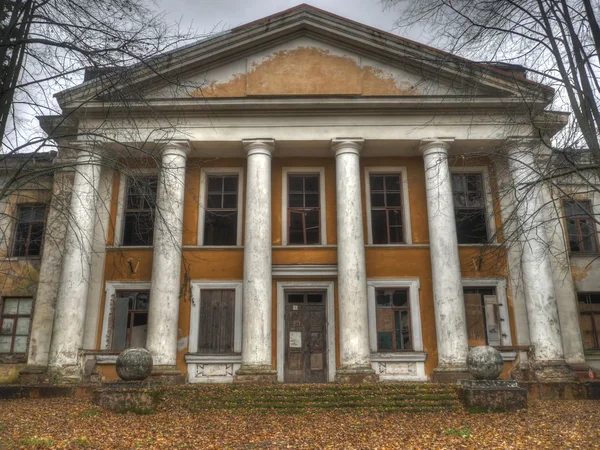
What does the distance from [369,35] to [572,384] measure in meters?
11.5

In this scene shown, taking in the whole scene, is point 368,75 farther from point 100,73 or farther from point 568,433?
point 568,433

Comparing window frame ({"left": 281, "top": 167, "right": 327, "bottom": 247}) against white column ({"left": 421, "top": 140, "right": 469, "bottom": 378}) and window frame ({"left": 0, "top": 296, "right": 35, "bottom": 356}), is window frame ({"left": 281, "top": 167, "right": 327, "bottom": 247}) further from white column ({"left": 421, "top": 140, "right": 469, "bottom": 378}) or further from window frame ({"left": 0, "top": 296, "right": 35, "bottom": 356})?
window frame ({"left": 0, "top": 296, "right": 35, "bottom": 356})

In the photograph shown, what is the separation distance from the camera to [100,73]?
7379mm

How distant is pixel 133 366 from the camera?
10.8 metres

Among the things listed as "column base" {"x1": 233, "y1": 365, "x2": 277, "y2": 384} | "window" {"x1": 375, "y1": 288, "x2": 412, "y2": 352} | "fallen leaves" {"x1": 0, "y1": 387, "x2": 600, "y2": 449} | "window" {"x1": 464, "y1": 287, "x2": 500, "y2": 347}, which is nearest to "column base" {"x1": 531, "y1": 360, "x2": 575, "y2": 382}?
"window" {"x1": 464, "y1": 287, "x2": 500, "y2": 347}

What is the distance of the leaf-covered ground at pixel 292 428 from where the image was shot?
25.1ft

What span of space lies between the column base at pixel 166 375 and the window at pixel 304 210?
17.2ft

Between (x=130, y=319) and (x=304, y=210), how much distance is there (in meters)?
6.42

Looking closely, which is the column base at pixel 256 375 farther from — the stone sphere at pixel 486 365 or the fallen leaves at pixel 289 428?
the stone sphere at pixel 486 365

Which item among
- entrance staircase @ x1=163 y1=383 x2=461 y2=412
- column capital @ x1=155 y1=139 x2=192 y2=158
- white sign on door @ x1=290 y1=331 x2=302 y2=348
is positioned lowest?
entrance staircase @ x1=163 y1=383 x2=461 y2=412

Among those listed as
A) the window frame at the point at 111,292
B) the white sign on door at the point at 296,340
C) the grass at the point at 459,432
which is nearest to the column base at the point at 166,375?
the window frame at the point at 111,292

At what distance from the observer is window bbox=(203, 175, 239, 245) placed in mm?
16703

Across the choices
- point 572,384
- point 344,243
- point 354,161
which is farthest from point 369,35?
point 572,384

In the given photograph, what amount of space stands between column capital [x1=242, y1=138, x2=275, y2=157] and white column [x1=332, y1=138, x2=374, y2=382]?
2.01 meters
